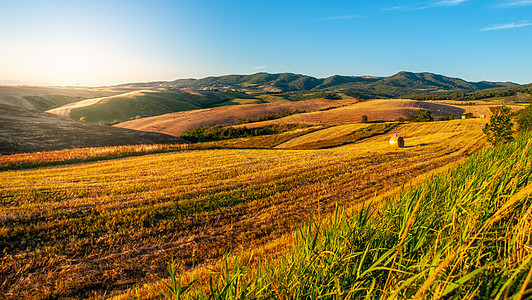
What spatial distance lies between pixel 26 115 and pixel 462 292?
68.9 m

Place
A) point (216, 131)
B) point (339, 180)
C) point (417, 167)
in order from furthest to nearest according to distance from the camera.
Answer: point (216, 131), point (417, 167), point (339, 180)

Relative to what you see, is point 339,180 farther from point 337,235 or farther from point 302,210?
point 337,235

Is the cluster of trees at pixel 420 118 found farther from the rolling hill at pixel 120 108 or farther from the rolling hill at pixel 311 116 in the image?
the rolling hill at pixel 120 108

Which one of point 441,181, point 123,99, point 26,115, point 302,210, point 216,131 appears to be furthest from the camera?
point 123,99

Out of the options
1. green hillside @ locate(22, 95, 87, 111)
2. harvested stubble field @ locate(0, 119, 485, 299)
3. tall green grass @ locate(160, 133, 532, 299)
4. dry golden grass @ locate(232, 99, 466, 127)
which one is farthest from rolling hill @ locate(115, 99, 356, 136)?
tall green grass @ locate(160, 133, 532, 299)

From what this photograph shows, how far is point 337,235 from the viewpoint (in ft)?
9.39

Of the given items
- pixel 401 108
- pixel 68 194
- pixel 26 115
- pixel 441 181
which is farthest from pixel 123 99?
pixel 441 181

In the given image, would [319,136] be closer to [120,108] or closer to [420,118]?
[420,118]

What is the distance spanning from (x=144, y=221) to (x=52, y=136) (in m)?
42.4

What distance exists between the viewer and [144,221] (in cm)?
778

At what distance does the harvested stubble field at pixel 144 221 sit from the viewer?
5.27 meters

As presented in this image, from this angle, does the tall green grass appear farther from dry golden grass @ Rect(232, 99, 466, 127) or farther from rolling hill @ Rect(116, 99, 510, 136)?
dry golden grass @ Rect(232, 99, 466, 127)

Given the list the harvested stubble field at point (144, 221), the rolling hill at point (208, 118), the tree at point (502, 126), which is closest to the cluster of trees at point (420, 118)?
the rolling hill at point (208, 118)

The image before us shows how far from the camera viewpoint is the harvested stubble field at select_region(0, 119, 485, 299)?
527 cm
